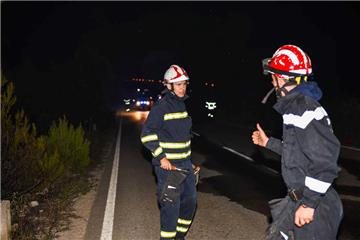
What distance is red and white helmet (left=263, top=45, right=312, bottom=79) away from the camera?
3.12 m

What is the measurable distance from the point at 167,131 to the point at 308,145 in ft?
6.76

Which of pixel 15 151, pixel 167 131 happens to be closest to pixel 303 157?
pixel 167 131

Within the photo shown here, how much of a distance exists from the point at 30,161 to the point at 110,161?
575cm

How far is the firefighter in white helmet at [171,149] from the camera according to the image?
4.47m

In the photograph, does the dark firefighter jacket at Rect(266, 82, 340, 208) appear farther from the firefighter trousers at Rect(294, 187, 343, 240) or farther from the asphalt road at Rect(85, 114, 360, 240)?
the asphalt road at Rect(85, 114, 360, 240)

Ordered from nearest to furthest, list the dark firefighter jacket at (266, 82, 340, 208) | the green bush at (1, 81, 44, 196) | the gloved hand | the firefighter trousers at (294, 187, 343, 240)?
the dark firefighter jacket at (266, 82, 340, 208)
the firefighter trousers at (294, 187, 343, 240)
the gloved hand
the green bush at (1, 81, 44, 196)

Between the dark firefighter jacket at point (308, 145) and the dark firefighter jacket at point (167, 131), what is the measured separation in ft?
5.53

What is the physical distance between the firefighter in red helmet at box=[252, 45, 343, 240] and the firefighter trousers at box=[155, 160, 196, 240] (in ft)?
5.05

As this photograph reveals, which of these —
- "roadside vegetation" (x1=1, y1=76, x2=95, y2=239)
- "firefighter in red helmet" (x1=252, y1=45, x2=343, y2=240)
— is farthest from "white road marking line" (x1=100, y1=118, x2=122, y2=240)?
"firefighter in red helmet" (x1=252, y1=45, x2=343, y2=240)

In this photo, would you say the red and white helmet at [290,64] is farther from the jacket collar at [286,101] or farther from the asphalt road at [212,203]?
the asphalt road at [212,203]

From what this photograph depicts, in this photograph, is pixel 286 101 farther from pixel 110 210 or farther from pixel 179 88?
pixel 110 210

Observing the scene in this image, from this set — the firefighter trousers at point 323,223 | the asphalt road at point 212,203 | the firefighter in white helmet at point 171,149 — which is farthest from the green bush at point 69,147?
the firefighter trousers at point 323,223

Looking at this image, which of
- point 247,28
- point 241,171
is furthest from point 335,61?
point 241,171

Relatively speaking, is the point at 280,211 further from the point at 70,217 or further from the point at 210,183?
the point at 210,183
